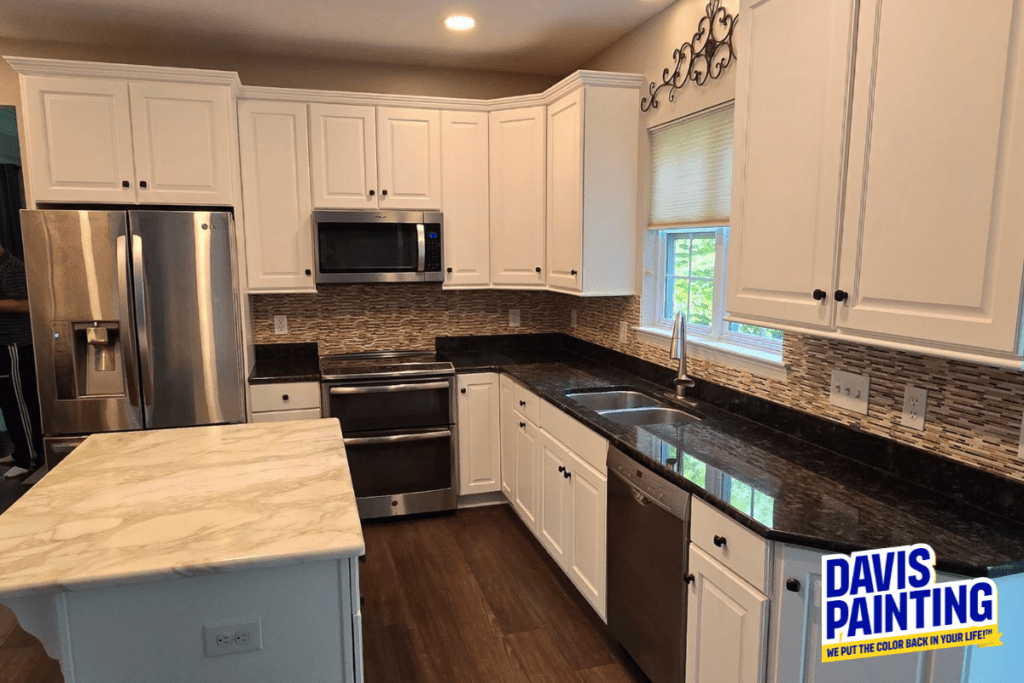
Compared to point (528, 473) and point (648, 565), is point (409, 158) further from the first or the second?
point (648, 565)

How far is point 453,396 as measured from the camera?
3.65 m

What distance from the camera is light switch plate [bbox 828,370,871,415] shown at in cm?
195

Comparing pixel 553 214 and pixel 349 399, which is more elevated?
pixel 553 214

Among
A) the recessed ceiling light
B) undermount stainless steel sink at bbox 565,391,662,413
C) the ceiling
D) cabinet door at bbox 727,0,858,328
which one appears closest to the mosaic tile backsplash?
undermount stainless steel sink at bbox 565,391,662,413

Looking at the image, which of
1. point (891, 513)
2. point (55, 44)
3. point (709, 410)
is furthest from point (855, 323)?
point (55, 44)

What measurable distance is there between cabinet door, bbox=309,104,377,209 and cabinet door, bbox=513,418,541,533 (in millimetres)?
1566

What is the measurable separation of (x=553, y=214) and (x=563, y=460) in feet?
4.65

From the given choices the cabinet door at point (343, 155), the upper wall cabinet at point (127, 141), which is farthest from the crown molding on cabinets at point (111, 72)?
the cabinet door at point (343, 155)

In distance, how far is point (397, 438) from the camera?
3.55 metres

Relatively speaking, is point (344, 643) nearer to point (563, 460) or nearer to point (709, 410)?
point (563, 460)

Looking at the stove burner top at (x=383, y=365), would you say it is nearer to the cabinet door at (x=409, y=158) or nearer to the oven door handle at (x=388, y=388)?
the oven door handle at (x=388, y=388)

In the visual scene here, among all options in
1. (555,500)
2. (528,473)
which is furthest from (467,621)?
(528,473)

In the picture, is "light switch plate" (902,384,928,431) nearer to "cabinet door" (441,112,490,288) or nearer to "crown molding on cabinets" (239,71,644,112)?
"crown molding on cabinets" (239,71,644,112)

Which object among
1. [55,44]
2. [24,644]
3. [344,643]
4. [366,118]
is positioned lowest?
[24,644]
